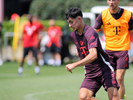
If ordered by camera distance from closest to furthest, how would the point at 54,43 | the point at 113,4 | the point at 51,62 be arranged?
the point at 113,4 < the point at 54,43 < the point at 51,62

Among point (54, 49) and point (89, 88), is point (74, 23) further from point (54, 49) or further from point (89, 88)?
point (54, 49)

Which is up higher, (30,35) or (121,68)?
(121,68)

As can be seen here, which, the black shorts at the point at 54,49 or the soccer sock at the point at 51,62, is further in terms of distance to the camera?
the soccer sock at the point at 51,62

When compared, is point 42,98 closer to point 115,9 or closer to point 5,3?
point 115,9

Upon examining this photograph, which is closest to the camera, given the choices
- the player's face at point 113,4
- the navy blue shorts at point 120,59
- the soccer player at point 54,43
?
the player's face at point 113,4

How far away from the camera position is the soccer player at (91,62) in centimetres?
516

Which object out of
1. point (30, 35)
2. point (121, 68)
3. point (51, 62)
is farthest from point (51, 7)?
point (121, 68)

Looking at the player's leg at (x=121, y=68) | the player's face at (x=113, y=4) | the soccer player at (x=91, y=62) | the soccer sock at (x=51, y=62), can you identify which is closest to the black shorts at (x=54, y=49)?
the soccer sock at (x=51, y=62)

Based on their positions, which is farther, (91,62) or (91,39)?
(91,62)

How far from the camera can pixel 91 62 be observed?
530cm

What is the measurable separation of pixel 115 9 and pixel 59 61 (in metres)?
11.3

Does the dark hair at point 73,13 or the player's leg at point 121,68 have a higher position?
the dark hair at point 73,13

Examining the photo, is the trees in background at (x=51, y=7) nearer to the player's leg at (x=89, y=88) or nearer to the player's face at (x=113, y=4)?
the player's face at (x=113, y=4)

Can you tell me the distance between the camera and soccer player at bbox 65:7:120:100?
5.16m
